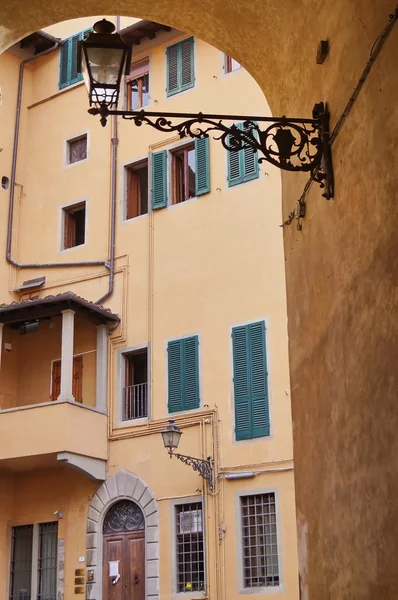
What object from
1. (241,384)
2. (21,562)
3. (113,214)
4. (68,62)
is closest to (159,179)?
(113,214)

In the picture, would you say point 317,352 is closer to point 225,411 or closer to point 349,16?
point 349,16

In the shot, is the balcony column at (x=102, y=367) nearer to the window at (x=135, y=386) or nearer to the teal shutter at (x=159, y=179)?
the window at (x=135, y=386)

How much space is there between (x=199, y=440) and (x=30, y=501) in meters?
4.34

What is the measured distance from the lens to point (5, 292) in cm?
1992

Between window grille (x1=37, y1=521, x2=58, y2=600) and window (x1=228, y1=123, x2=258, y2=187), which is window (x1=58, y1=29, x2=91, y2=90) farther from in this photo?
window grille (x1=37, y1=521, x2=58, y2=600)

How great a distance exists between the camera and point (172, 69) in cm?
1977

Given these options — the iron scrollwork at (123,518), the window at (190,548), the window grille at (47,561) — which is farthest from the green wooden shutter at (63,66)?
the window at (190,548)

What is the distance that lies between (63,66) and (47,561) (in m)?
11.8

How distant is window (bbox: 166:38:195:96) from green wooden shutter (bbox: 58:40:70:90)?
2.98 meters

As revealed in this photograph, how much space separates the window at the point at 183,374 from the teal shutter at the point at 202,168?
3193mm

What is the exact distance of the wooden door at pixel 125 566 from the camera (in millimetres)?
16688

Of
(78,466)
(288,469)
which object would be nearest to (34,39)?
(78,466)

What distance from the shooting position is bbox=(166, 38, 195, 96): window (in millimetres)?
19375

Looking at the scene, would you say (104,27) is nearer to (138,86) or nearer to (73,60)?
(138,86)
